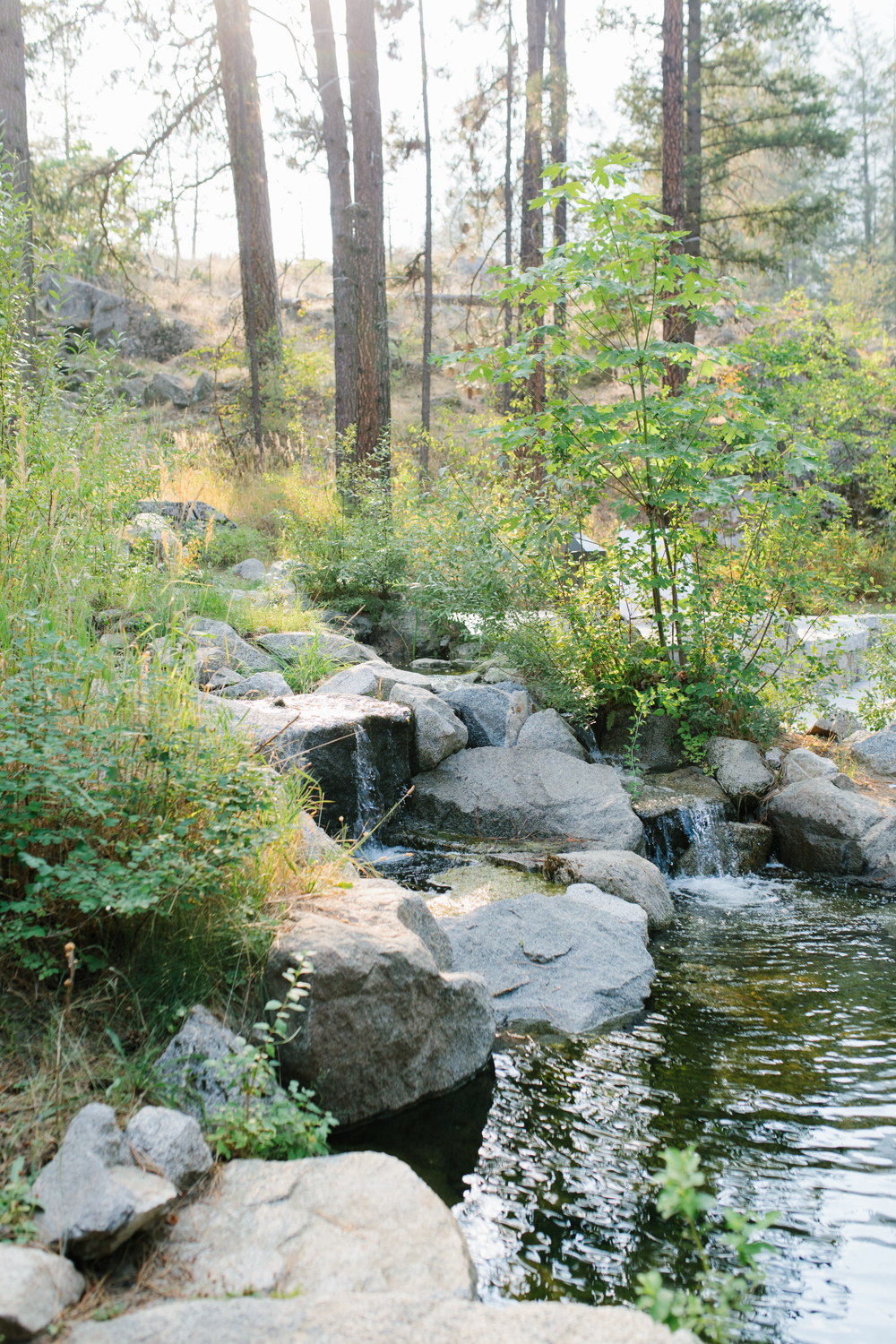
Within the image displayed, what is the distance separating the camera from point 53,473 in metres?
4.14

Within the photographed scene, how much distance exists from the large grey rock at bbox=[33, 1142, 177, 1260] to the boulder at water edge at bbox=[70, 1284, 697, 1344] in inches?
7.6

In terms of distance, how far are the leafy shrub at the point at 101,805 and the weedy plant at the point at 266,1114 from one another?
438 millimetres

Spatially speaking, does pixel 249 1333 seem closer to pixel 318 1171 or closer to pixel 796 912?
pixel 318 1171

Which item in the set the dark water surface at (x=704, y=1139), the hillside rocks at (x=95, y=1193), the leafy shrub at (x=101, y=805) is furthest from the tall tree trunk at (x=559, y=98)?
the hillside rocks at (x=95, y=1193)

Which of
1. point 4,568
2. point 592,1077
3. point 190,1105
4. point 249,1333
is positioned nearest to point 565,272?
point 4,568

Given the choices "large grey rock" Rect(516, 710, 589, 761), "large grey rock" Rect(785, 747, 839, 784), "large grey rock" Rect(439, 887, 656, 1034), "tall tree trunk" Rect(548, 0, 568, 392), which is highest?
"tall tree trunk" Rect(548, 0, 568, 392)

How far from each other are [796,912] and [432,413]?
20.4 meters

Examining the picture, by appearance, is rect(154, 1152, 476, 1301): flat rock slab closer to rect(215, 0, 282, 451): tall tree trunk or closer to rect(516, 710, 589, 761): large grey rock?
rect(516, 710, 589, 761): large grey rock

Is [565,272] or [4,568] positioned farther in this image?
[565,272]

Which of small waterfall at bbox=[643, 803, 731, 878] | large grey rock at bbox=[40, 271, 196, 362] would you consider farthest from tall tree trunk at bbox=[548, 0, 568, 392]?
large grey rock at bbox=[40, 271, 196, 362]

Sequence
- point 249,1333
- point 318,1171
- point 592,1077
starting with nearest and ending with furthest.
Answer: point 249,1333
point 318,1171
point 592,1077

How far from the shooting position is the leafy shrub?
2246 millimetres

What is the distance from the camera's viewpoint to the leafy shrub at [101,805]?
225 cm

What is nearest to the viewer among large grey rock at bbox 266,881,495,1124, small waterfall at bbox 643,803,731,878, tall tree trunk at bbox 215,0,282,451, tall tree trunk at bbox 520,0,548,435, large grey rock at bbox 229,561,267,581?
large grey rock at bbox 266,881,495,1124
